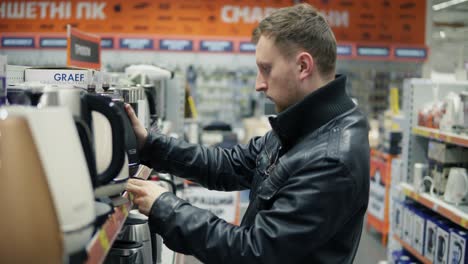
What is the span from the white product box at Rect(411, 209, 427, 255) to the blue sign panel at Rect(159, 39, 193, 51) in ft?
18.9

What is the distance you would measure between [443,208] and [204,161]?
1.88 m

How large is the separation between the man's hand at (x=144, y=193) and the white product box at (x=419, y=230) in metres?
2.64

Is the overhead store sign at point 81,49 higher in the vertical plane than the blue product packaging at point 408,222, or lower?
higher

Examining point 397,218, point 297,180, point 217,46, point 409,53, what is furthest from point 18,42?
point 297,180

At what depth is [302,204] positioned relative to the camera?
4.44ft

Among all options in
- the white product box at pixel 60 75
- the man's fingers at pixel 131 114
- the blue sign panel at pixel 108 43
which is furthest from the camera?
the blue sign panel at pixel 108 43

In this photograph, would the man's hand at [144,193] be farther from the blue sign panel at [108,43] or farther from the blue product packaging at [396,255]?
the blue sign panel at [108,43]

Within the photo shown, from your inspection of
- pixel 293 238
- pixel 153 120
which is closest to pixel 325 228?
pixel 293 238

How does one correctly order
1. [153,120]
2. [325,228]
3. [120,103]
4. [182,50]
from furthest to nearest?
[182,50]
[153,120]
[120,103]
[325,228]

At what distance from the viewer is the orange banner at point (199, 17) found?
878 cm

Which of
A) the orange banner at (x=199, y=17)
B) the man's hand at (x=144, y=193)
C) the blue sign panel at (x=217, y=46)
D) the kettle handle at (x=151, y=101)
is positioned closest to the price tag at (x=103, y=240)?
the man's hand at (x=144, y=193)

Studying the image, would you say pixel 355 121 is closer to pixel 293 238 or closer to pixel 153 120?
pixel 293 238

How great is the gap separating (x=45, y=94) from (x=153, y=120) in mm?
1923

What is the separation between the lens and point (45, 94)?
3.30 ft
